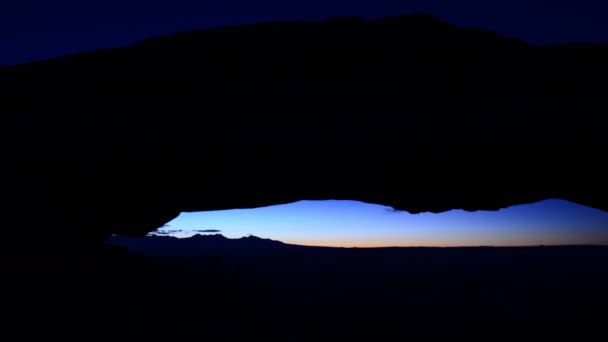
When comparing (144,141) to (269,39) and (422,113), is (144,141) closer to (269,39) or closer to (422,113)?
(269,39)

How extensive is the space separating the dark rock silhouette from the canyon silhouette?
0.06ft

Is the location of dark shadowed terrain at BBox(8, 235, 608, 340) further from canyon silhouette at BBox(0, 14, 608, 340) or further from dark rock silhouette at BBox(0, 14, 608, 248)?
dark rock silhouette at BBox(0, 14, 608, 248)

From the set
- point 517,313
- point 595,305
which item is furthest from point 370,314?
point 595,305

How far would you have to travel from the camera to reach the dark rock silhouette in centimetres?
437

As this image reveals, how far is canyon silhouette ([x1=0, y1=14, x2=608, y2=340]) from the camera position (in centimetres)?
434

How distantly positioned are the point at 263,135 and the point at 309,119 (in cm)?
53

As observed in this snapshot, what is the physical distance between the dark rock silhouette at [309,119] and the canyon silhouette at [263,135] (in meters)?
0.02

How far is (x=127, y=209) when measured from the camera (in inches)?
226

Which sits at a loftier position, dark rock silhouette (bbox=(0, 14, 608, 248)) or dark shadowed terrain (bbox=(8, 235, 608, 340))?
dark rock silhouette (bbox=(0, 14, 608, 248))

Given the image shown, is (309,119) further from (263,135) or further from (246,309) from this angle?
(246,309)

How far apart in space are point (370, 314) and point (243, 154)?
22.8ft

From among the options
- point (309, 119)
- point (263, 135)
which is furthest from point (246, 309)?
point (309, 119)

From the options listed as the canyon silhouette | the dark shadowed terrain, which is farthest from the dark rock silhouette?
the dark shadowed terrain

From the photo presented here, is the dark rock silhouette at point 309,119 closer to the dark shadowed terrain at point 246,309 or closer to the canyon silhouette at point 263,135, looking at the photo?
the canyon silhouette at point 263,135
